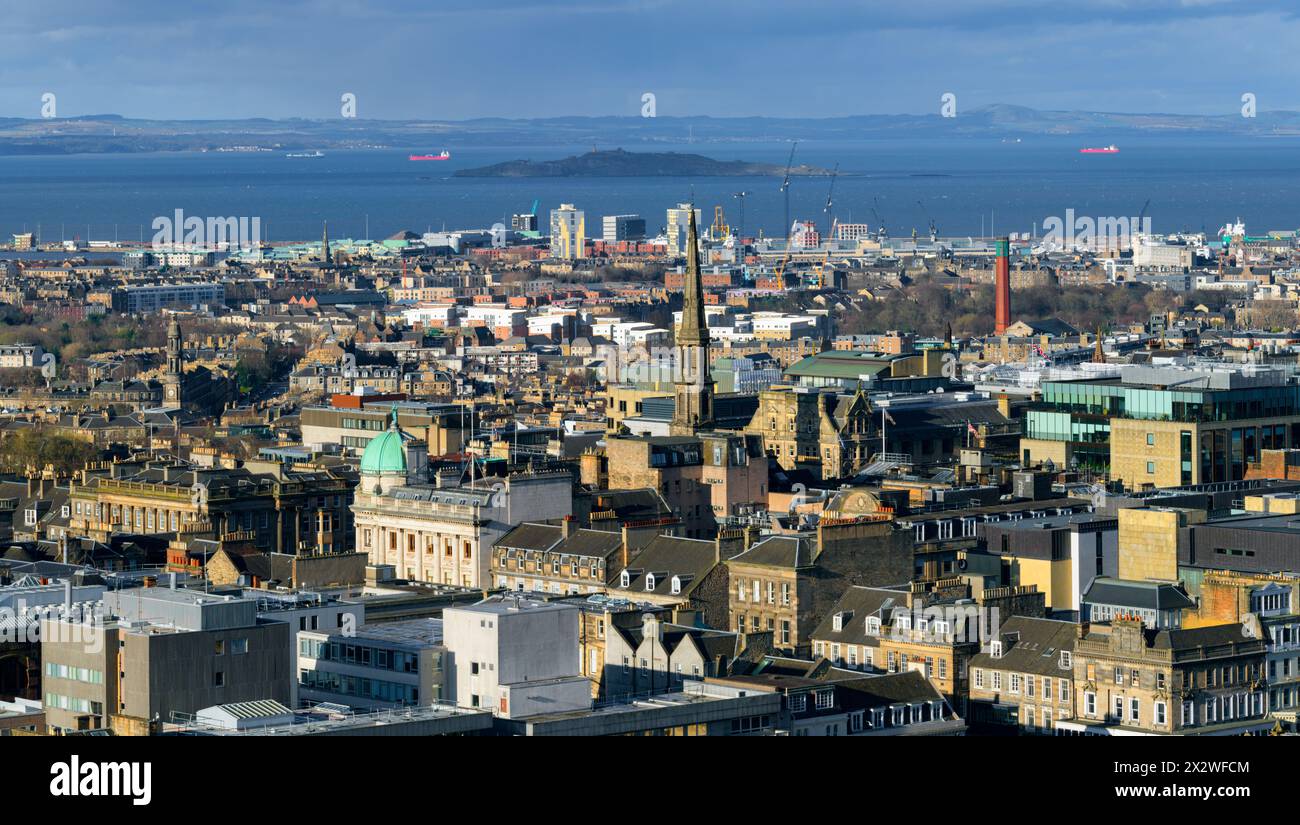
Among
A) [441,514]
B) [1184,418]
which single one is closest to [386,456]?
[441,514]

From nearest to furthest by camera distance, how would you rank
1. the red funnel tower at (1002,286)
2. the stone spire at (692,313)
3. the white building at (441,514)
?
the white building at (441,514) → the stone spire at (692,313) → the red funnel tower at (1002,286)

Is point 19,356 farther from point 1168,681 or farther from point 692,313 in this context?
point 1168,681

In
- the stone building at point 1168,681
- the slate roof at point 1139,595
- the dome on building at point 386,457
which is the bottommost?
the stone building at point 1168,681

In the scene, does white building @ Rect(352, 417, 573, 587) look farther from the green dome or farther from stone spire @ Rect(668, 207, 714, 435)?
stone spire @ Rect(668, 207, 714, 435)

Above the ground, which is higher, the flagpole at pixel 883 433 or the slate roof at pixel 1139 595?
the flagpole at pixel 883 433

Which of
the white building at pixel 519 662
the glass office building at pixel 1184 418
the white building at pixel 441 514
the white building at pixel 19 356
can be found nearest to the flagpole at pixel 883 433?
the glass office building at pixel 1184 418

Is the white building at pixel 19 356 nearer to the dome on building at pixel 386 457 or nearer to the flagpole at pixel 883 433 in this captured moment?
the flagpole at pixel 883 433
